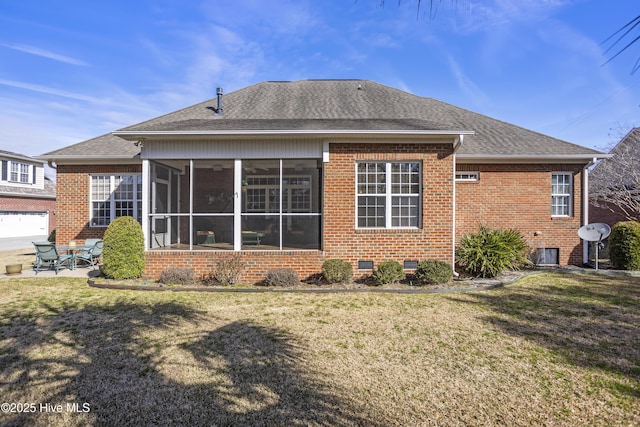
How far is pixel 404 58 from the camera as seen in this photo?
11.5 m

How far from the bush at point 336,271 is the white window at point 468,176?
6.16 meters

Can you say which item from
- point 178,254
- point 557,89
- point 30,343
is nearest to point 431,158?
point 557,89

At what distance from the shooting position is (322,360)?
14.5 ft

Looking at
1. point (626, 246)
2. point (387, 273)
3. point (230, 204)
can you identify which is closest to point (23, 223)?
point (230, 204)

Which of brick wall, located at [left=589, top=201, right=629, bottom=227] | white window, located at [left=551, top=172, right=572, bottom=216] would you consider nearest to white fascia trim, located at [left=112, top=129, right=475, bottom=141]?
white window, located at [left=551, top=172, right=572, bottom=216]

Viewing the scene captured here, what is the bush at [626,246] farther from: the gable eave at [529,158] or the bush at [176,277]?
the bush at [176,277]

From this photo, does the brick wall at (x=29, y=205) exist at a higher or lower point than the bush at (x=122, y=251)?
higher

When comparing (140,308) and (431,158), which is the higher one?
(431,158)

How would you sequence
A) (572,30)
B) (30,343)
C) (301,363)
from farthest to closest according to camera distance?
(30,343)
(301,363)
(572,30)

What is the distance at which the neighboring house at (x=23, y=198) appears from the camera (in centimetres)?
2388

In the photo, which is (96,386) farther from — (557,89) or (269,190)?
(557,89)

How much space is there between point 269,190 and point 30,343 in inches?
426

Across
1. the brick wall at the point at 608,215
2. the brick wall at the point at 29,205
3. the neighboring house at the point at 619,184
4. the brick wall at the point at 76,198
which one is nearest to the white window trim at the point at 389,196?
the brick wall at the point at 76,198

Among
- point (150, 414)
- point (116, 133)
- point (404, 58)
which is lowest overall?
point (150, 414)
